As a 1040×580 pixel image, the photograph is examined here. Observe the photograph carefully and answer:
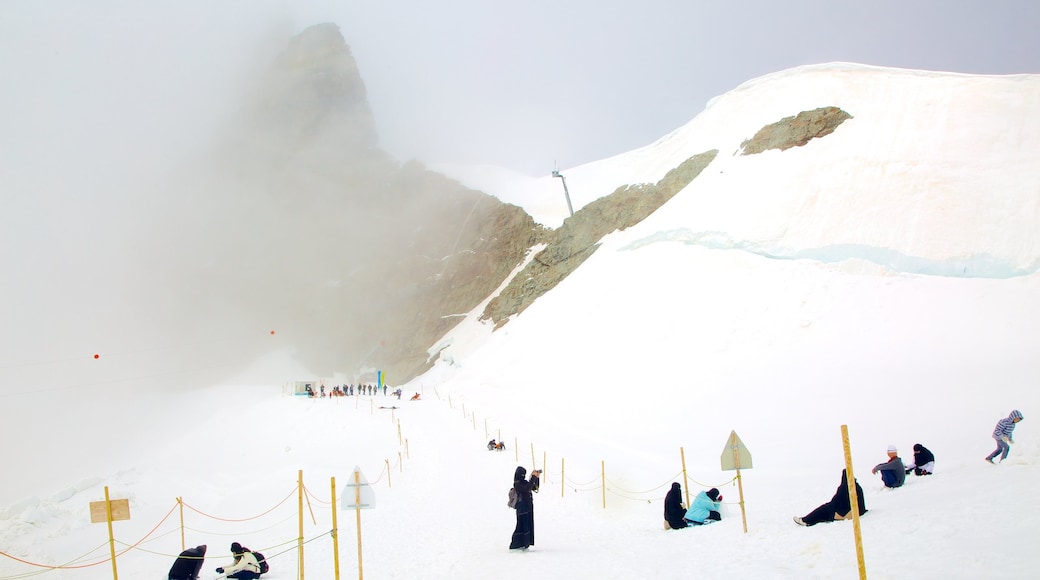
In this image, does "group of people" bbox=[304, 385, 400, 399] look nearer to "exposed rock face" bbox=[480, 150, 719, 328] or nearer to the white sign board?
"exposed rock face" bbox=[480, 150, 719, 328]

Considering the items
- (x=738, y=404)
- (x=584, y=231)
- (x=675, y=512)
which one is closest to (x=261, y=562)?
(x=675, y=512)

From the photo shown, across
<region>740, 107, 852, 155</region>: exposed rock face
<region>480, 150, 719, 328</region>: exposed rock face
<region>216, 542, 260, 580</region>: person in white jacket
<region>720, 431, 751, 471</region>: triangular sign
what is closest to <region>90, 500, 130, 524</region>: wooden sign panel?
<region>216, 542, 260, 580</region>: person in white jacket

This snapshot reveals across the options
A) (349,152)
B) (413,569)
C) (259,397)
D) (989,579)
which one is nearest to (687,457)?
(413,569)

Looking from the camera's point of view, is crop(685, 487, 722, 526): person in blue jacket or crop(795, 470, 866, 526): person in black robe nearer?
crop(795, 470, 866, 526): person in black robe

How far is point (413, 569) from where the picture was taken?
988cm

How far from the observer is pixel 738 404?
814 inches

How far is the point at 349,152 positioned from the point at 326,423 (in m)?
60.2

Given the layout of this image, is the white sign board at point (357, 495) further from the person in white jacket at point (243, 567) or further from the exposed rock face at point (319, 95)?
the exposed rock face at point (319, 95)

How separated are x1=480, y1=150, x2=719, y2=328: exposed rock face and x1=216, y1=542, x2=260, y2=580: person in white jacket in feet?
127

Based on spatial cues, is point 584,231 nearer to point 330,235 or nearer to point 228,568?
point 330,235

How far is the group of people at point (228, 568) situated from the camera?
379 inches

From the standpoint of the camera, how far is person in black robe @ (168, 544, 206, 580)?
974 centimetres

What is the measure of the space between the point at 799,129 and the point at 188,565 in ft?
121

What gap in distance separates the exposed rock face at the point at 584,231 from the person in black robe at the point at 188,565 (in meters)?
38.9
